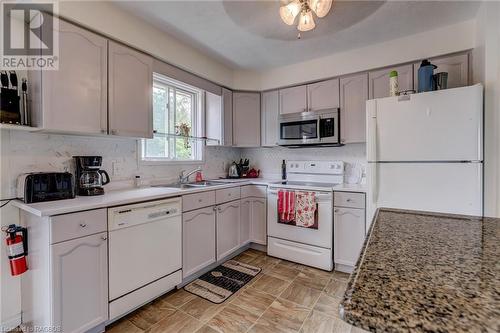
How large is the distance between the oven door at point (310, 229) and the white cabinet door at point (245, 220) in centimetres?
28

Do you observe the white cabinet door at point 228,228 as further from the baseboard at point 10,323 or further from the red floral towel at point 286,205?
the baseboard at point 10,323

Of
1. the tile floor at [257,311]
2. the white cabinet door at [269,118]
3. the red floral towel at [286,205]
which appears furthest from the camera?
the white cabinet door at [269,118]

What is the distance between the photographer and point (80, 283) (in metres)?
1.45

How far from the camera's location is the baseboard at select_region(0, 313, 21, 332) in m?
1.63

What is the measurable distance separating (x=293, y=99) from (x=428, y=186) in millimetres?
1836

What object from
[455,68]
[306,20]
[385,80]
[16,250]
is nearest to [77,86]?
[16,250]

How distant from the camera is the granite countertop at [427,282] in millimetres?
377

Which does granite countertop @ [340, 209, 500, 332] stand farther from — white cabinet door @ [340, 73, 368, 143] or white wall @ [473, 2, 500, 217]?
white cabinet door @ [340, 73, 368, 143]

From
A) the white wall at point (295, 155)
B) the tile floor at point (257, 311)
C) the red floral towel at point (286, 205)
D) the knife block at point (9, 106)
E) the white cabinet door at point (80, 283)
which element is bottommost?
the tile floor at point (257, 311)

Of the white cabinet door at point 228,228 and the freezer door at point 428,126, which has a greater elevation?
the freezer door at point 428,126

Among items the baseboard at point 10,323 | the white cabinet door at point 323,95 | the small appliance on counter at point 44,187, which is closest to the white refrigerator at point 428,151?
the white cabinet door at point 323,95

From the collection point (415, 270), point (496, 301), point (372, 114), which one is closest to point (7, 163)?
point (415, 270)

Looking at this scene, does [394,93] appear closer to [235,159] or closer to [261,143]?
[261,143]

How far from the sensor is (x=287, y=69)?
10.2 feet
